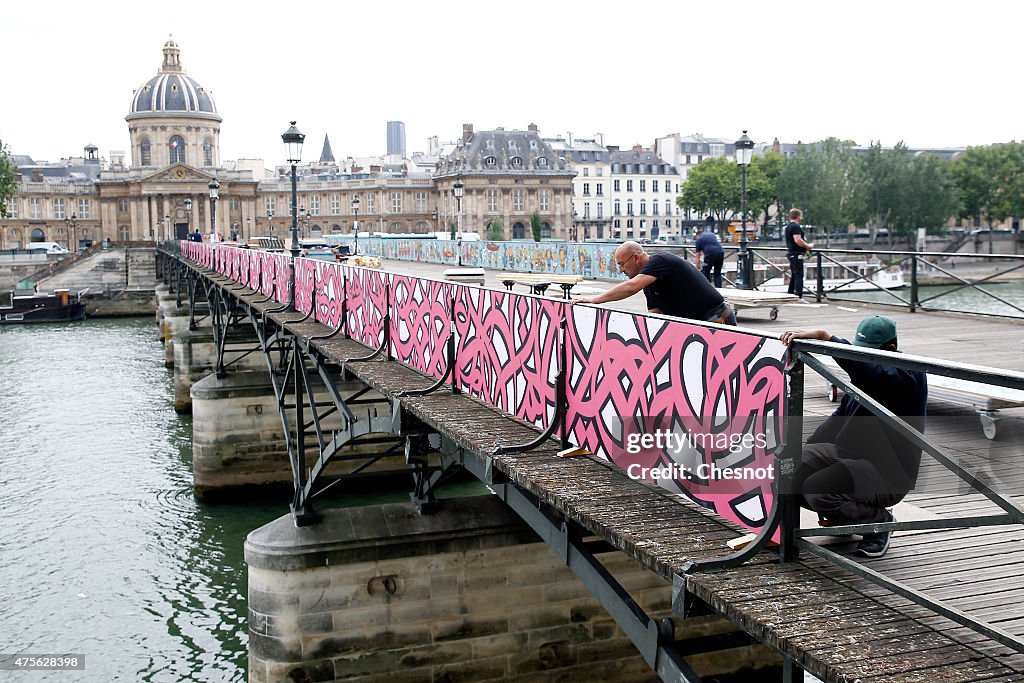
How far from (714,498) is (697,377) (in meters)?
0.64

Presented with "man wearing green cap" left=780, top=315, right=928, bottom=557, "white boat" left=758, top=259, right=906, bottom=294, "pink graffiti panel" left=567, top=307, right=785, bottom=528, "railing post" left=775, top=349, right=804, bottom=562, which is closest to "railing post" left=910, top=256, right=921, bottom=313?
"white boat" left=758, top=259, right=906, bottom=294

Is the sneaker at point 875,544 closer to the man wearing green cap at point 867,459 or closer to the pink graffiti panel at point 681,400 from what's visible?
the man wearing green cap at point 867,459

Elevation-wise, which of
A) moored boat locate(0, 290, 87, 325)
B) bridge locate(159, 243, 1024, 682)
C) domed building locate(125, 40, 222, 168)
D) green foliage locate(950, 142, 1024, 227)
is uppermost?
domed building locate(125, 40, 222, 168)

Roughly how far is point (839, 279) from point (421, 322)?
52.3 ft

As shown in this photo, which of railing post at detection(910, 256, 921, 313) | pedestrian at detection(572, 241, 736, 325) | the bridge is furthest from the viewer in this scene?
railing post at detection(910, 256, 921, 313)

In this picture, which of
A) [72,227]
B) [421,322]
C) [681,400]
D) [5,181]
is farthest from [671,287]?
[72,227]

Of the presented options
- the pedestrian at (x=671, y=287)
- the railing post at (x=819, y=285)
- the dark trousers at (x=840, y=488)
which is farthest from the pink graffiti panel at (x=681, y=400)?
the railing post at (x=819, y=285)

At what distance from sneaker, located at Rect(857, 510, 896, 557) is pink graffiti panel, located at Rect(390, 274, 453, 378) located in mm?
5942

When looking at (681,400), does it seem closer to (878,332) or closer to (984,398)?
(878,332)

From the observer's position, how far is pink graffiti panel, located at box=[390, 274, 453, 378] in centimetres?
1054

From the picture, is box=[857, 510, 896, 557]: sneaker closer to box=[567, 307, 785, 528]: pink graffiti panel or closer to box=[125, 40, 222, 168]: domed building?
box=[567, 307, 785, 528]: pink graffiti panel

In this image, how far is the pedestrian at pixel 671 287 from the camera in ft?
24.9

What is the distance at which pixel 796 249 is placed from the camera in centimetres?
1861

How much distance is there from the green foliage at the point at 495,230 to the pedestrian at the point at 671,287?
112 meters
